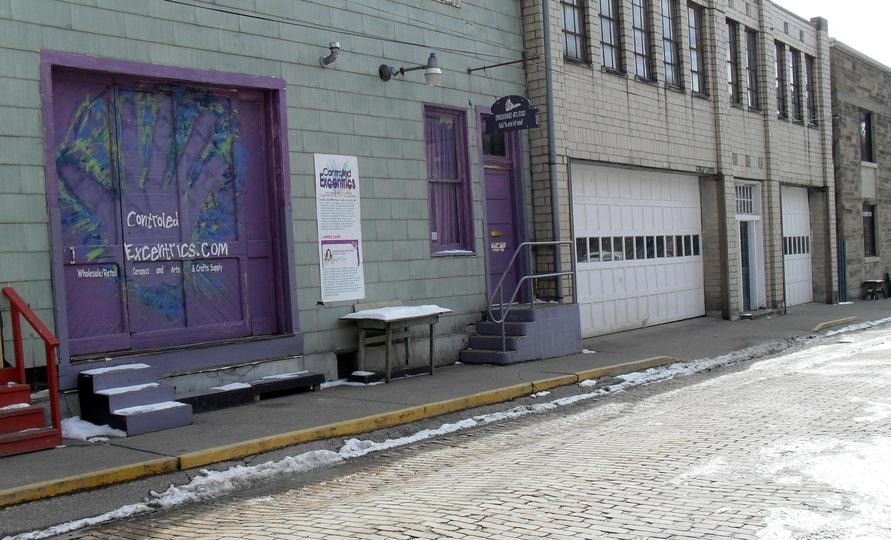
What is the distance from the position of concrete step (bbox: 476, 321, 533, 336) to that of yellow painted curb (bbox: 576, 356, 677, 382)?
1.31 metres

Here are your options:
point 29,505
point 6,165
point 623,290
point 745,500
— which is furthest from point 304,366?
point 623,290

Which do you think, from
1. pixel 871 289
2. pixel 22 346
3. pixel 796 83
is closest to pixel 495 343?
pixel 22 346

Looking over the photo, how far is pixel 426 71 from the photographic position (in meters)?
11.7

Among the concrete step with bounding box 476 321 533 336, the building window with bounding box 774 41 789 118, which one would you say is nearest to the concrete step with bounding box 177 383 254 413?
the concrete step with bounding box 476 321 533 336

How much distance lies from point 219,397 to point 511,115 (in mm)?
6080

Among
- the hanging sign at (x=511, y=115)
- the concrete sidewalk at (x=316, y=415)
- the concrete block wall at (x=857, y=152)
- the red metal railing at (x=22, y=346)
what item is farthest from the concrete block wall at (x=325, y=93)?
the concrete block wall at (x=857, y=152)

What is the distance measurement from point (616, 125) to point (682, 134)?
9.03 ft

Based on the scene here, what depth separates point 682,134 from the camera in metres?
17.8

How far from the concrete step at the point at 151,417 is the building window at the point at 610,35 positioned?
10492mm

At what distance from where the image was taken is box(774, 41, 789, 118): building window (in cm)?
2236

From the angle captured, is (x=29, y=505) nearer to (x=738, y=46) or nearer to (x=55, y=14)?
(x=55, y=14)

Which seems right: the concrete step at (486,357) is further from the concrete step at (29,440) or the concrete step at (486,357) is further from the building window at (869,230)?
the building window at (869,230)

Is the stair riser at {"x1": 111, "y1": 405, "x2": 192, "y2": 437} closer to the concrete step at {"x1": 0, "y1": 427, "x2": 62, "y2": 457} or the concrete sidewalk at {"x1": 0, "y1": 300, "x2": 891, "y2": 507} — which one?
the concrete sidewalk at {"x1": 0, "y1": 300, "x2": 891, "y2": 507}

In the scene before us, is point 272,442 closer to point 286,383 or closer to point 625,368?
point 286,383
